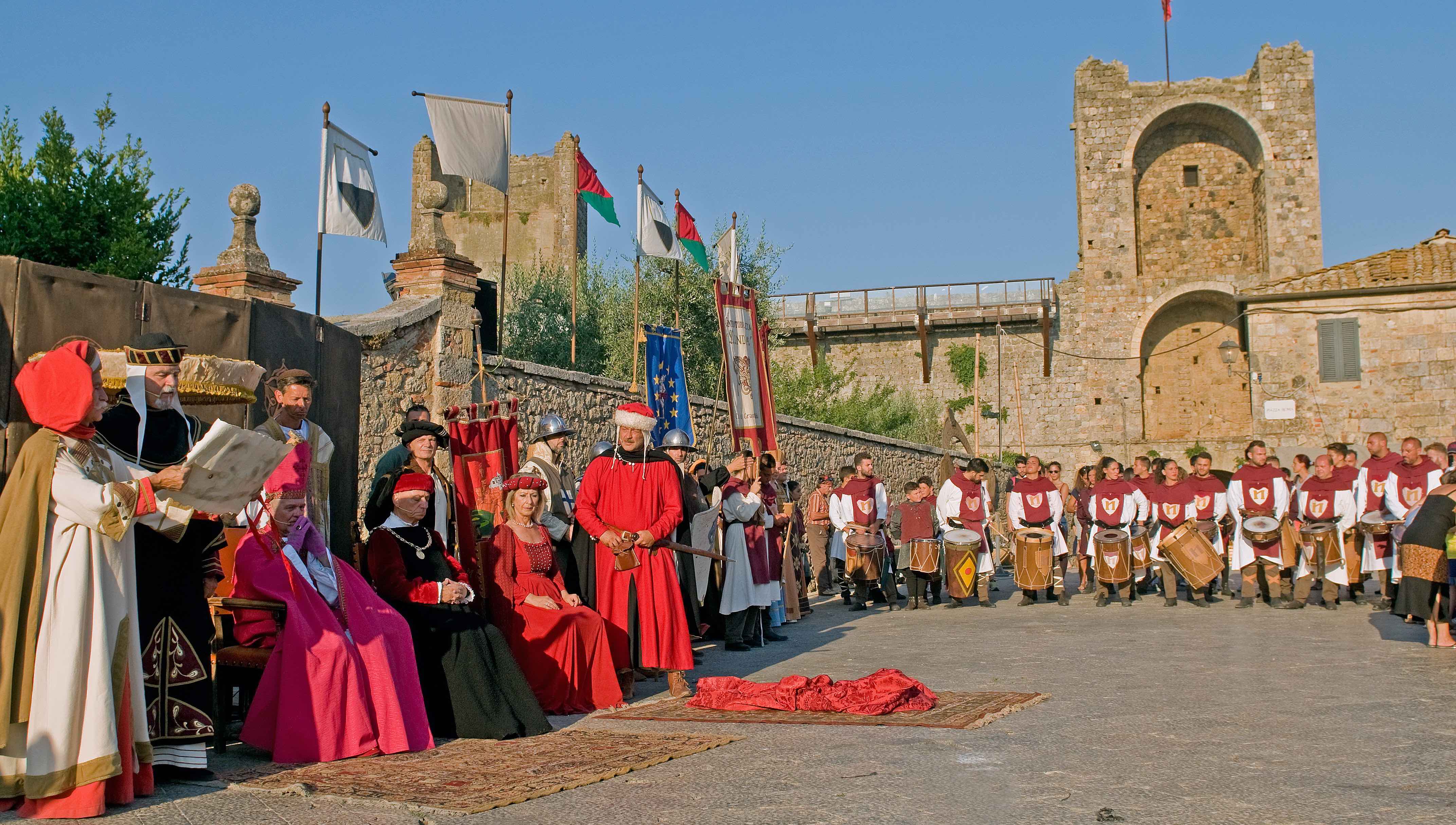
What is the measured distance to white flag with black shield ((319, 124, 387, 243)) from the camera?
10555 millimetres

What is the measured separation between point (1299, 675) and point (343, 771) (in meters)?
5.89

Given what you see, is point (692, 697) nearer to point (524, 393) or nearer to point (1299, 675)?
point (1299, 675)

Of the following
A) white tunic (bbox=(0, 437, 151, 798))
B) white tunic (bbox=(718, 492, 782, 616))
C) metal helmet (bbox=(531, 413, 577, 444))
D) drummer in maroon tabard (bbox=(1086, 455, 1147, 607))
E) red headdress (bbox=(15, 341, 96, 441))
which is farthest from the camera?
drummer in maroon tabard (bbox=(1086, 455, 1147, 607))

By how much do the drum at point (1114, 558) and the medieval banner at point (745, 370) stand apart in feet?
13.3

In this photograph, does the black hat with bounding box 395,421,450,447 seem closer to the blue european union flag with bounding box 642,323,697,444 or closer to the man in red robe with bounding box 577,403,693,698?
the man in red robe with bounding box 577,403,693,698

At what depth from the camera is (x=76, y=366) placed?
4492 mm

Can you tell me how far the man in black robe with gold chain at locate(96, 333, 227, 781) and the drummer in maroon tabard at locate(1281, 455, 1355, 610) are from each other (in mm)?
11535

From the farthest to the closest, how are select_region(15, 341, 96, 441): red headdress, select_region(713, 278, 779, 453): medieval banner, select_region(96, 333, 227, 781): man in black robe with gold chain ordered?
select_region(713, 278, 779, 453): medieval banner → select_region(96, 333, 227, 781): man in black robe with gold chain → select_region(15, 341, 96, 441): red headdress

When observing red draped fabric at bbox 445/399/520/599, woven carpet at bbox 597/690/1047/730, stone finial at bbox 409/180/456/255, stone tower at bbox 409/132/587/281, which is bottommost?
woven carpet at bbox 597/690/1047/730

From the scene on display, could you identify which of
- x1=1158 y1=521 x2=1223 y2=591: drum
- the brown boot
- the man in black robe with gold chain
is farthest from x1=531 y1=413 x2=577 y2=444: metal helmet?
x1=1158 y1=521 x2=1223 y2=591: drum

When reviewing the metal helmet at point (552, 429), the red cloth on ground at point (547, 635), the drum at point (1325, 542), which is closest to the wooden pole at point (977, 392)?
the drum at point (1325, 542)

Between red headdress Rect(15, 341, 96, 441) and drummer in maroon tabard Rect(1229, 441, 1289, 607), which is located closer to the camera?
red headdress Rect(15, 341, 96, 441)

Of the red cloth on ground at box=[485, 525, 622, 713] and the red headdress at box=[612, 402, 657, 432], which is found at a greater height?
the red headdress at box=[612, 402, 657, 432]

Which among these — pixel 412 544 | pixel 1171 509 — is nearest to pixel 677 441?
pixel 412 544
